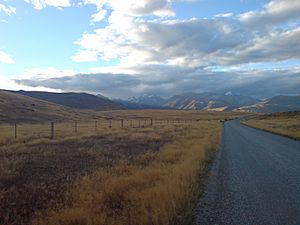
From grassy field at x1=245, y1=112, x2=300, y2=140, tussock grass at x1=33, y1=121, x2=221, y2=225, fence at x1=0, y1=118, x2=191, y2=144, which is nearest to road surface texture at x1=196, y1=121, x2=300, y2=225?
tussock grass at x1=33, y1=121, x2=221, y2=225

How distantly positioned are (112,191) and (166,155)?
8.27 metres

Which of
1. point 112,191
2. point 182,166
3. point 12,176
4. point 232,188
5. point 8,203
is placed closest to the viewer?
point 8,203

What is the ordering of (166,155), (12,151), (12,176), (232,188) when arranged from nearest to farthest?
(232,188)
(12,176)
(166,155)
(12,151)

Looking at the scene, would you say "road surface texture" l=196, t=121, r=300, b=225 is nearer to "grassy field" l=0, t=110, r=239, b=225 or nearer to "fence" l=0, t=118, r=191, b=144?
"grassy field" l=0, t=110, r=239, b=225

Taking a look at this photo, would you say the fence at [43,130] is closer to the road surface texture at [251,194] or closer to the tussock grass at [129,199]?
the tussock grass at [129,199]

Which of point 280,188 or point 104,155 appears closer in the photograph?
point 280,188

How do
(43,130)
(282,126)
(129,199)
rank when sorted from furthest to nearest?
(282,126)
(43,130)
(129,199)

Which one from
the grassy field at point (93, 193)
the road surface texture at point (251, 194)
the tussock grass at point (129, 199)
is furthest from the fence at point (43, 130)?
the road surface texture at point (251, 194)

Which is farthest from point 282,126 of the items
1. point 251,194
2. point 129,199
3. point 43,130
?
point 129,199

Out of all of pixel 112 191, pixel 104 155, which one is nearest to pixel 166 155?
pixel 104 155

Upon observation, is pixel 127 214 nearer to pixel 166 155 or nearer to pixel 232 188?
pixel 232 188

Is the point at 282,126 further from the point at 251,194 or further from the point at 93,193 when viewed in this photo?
the point at 93,193

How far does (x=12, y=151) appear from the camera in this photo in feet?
61.6

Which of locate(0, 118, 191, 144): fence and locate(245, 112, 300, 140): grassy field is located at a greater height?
locate(0, 118, 191, 144): fence
